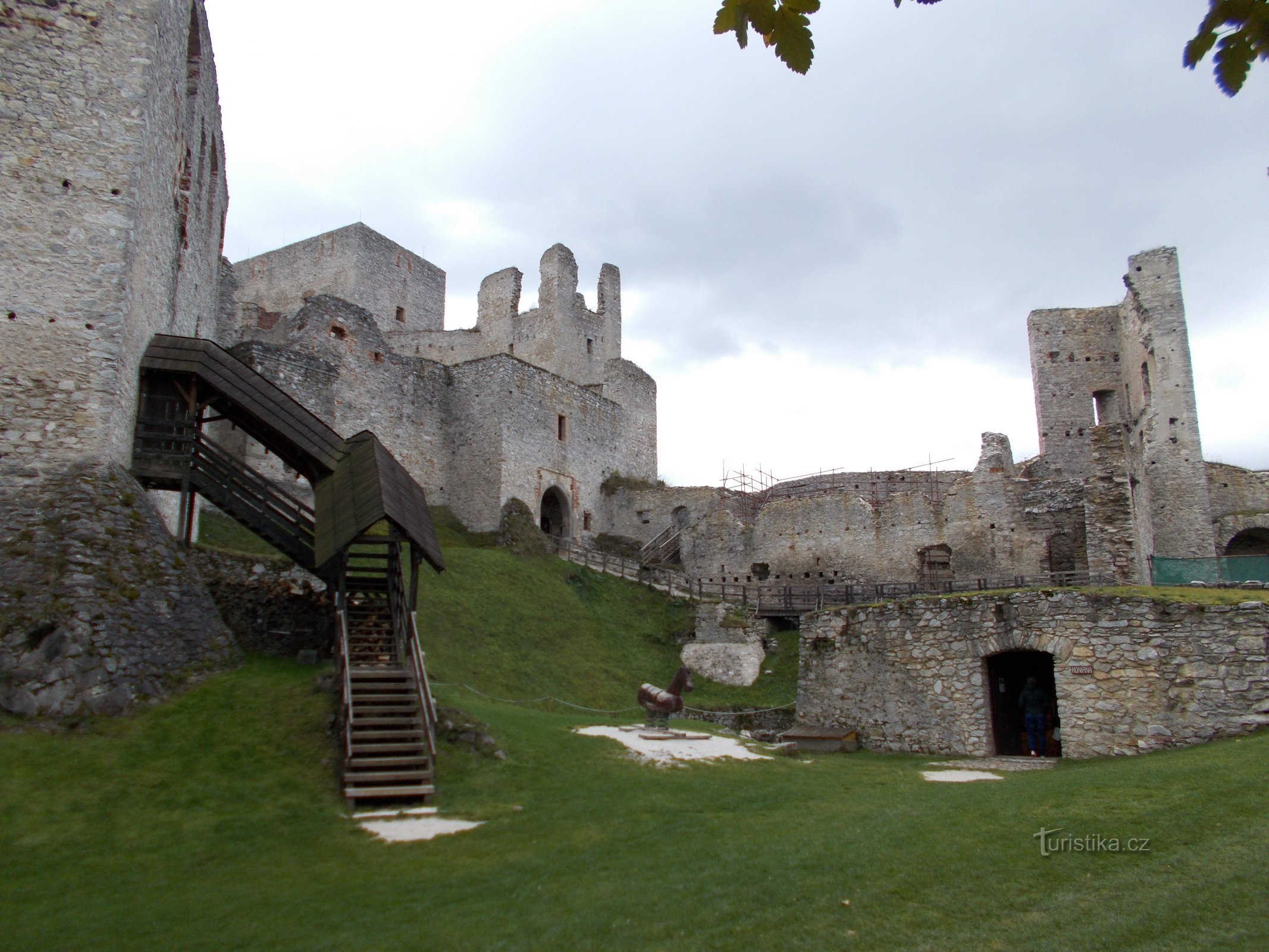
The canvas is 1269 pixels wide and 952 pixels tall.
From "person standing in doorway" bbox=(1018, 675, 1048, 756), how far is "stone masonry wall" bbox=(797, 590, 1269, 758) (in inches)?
28.5

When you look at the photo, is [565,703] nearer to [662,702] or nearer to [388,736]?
[662,702]

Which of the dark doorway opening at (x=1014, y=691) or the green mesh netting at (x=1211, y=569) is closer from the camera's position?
the dark doorway opening at (x=1014, y=691)

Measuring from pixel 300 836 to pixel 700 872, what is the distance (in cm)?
399

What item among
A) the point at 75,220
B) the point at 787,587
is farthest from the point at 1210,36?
the point at 787,587

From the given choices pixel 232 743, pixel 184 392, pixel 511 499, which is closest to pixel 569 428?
pixel 511 499

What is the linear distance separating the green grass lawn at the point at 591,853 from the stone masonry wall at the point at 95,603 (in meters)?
0.60

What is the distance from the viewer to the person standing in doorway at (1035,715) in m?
13.4

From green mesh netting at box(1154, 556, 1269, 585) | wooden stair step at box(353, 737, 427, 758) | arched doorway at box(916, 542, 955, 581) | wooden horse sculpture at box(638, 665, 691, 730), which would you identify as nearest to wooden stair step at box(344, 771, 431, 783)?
wooden stair step at box(353, 737, 427, 758)

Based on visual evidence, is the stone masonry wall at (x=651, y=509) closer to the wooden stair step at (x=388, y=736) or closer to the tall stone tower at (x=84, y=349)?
the tall stone tower at (x=84, y=349)

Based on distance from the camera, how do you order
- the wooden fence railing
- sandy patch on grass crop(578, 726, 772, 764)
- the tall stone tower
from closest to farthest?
1. the tall stone tower
2. sandy patch on grass crop(578, 726, 772, 764)
3. the wooden fence railing

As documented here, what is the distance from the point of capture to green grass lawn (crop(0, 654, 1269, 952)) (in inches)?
228

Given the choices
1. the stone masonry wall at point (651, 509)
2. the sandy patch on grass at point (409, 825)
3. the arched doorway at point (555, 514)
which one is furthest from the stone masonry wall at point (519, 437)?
the sandy patch on grass at point (409, 825)

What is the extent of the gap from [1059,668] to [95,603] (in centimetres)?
1269

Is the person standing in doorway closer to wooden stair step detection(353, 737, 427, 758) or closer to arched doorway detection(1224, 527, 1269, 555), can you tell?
wooden stair step detection(353, 737, 427, 758)
